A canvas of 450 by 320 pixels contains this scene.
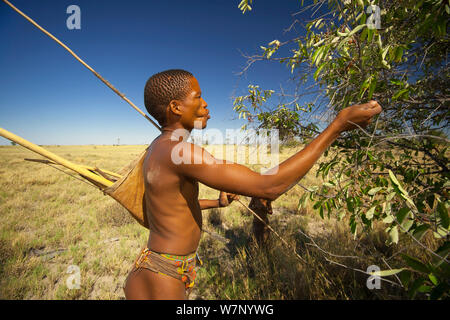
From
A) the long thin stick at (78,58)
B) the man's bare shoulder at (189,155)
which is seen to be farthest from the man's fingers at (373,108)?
the long thin stick at (78,58)

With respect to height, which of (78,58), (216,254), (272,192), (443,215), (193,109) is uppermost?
(78,58)

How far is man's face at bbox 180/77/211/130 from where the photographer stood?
152cm

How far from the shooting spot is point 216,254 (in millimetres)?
3998

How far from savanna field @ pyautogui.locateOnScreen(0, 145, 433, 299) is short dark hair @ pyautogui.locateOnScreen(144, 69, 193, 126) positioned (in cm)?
166

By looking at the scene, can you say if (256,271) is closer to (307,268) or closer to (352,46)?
(307,268)

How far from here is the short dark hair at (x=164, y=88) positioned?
1502mm

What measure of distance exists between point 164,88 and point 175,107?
0.57 ft

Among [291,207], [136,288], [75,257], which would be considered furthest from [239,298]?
[291,207]

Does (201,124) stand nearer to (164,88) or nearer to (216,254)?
(164,88)

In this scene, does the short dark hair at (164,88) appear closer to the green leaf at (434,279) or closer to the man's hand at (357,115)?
the man's hand at (357,115)

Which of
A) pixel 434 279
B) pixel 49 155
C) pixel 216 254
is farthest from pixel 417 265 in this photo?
pixel 216 254

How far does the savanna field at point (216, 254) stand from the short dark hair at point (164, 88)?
1664mm

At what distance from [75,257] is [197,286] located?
268cm

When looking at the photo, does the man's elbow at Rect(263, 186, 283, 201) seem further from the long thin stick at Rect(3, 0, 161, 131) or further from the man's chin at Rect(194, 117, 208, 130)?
the long thin stick at Rect(3, 0, 161, 131)
